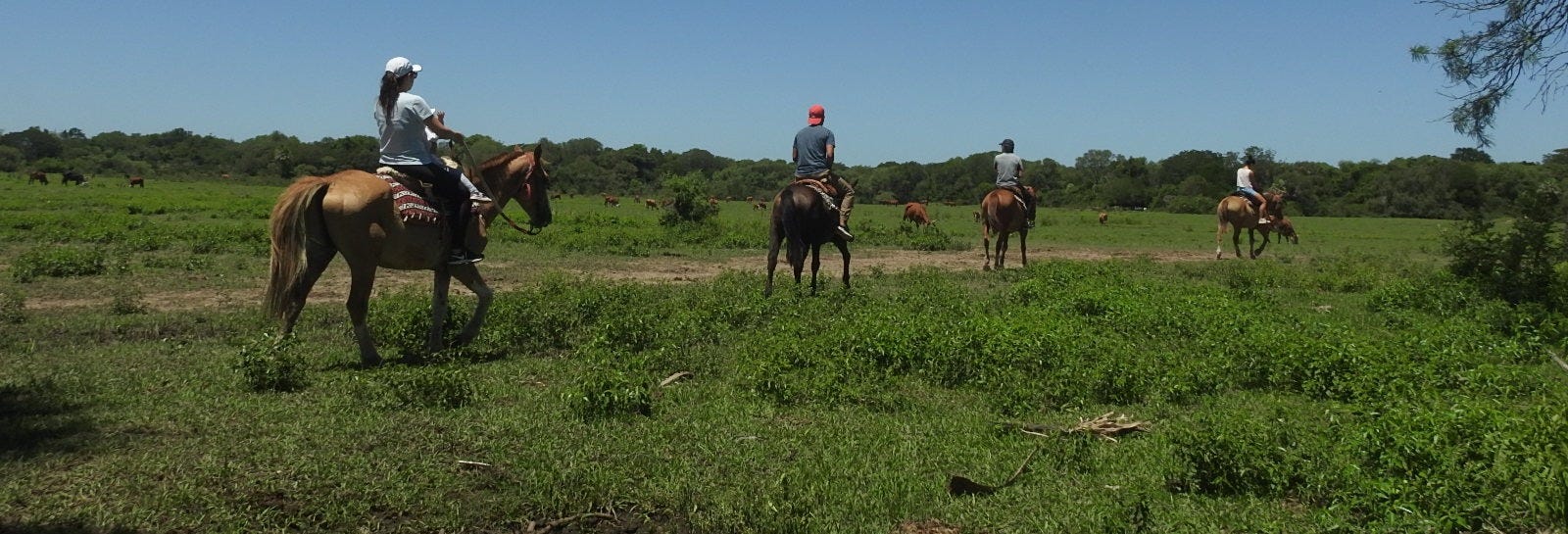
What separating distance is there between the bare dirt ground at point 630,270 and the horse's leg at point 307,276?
4.11 metres

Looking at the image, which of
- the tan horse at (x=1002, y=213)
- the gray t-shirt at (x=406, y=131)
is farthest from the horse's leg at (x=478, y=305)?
the tan horse at (x=1002, y=213)

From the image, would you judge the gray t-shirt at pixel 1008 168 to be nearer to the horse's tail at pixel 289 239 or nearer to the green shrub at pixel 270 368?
the horse's tail at pixel 289 239

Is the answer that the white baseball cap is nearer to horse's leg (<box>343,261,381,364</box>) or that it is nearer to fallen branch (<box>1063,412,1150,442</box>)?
horse's leg (<box>343,261,381,364</box>)

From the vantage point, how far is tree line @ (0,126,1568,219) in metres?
61.1

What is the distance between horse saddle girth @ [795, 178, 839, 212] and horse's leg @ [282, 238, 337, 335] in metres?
6.12

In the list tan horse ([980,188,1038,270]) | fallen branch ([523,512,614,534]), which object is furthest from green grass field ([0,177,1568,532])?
tan horse ([980,188,1038,270])

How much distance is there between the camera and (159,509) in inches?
186

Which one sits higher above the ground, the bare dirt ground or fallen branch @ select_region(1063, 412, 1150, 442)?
fallen branch @ select_region(1063, 412, 1150, 442)

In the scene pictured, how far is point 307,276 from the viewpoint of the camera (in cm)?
833

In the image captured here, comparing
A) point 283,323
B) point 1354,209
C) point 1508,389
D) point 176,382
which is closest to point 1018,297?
point 1508,389

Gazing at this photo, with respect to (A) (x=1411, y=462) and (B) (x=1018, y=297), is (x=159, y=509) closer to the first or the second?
(A) (x=1411, y=462)

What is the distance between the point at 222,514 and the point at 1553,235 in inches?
604

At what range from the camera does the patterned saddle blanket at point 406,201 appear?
859 cm

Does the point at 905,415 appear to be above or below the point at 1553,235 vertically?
below
